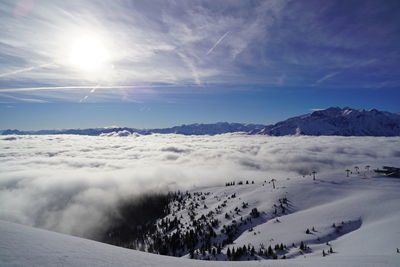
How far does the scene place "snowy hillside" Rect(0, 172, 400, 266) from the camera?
9.73 metres

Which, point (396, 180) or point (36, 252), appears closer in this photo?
point (36, 252)

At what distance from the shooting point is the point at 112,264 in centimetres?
1024

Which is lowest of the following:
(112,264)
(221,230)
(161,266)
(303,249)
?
(221,230)

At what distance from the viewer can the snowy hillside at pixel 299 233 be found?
973cm

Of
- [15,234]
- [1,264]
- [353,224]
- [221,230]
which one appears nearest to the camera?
[1,264]

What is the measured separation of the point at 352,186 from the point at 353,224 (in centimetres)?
8221

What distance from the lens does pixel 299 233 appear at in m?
109

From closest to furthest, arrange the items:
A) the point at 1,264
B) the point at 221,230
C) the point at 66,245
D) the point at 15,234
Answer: the point at 1,264 < the point at 15,234 < the point at 66,245 < the point at 221,230

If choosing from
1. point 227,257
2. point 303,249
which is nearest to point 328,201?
point 303,249

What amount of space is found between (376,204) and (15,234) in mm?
162614

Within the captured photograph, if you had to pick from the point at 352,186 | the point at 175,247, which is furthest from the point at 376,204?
the point at 175,247

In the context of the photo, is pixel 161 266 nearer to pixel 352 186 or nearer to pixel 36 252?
pixel 36 252

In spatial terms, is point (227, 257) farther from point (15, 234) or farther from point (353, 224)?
point (15, 234)

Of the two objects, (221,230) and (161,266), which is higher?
(161,266)
